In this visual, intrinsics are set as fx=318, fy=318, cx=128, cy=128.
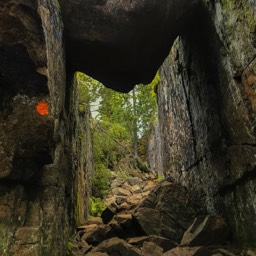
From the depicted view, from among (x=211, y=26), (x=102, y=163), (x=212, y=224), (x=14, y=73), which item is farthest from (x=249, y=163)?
(x=102, y=163)

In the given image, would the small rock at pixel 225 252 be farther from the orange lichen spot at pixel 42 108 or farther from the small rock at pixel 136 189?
the small rock at pixel 136 189

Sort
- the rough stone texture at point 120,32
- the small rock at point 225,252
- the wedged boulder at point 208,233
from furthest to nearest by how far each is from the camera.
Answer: the rough stone texture at point 120,32 < the wedged boulder at point 208,233 < the small rock at point 225,252

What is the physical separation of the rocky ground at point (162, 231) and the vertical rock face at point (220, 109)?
49 cm

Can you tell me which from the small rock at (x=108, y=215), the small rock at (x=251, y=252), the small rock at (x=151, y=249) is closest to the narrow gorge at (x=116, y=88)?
the small rock at (x=251, y=252)

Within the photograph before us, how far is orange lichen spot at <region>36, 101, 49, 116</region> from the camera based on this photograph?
489 cm

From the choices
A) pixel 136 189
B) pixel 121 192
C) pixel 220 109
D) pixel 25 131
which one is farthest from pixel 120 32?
pixel 136 189

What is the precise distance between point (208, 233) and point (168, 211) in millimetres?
1719

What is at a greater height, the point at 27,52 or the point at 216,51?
the point at 216,51

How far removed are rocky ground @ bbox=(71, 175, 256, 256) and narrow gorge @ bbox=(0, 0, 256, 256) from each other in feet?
1.23

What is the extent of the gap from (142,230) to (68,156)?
2640 mm

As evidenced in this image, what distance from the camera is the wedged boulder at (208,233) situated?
677cm

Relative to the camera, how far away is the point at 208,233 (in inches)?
273

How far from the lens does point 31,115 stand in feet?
16.0

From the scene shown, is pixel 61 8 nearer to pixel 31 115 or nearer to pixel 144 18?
pixel 144 18
